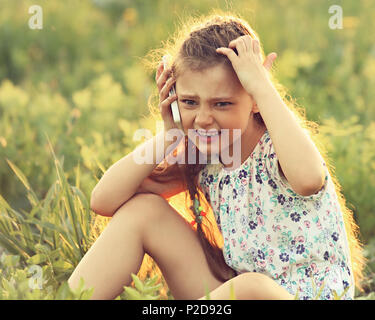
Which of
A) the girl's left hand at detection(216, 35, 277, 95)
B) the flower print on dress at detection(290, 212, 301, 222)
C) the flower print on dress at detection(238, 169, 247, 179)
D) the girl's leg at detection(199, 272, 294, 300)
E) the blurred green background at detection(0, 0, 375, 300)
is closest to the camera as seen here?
the girl's leg at detection(199, 272, 294, 300)

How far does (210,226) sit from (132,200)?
29 cm

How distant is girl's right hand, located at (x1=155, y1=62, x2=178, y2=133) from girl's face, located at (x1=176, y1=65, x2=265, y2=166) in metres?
0.03

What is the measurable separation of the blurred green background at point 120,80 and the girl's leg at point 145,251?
52 centimetres

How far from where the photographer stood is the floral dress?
190 cm

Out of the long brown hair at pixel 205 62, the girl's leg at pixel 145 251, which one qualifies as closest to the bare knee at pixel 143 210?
the girl's leg at pixel 145 251

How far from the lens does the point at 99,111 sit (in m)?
3.70

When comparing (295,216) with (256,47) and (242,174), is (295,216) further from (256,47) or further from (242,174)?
(256,47)

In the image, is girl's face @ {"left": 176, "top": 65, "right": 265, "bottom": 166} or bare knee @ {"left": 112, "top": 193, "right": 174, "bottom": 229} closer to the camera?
girl's face @ {"left": 176, "top": 65, "right": 265, "bottom": 166}

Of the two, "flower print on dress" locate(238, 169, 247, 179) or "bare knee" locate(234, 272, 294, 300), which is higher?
"flower print on dress" locate(238, 169, 247, 179)

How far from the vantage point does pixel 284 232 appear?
195 cm

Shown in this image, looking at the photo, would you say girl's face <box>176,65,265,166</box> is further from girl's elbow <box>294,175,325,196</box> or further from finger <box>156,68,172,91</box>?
girl's elbow <box>294,175,325,196</box>

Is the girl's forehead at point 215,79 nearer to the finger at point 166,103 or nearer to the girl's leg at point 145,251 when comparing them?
the finger at point 166,103

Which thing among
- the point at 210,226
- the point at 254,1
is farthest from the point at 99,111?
the point at 254,1

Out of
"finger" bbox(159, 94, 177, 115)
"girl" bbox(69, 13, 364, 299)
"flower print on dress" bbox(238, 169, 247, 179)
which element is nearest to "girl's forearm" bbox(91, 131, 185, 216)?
"girl" bbox(69, 13, 364, 299)
